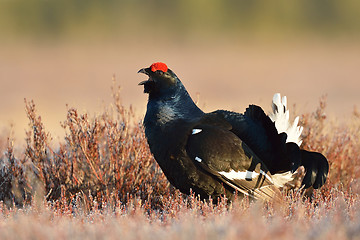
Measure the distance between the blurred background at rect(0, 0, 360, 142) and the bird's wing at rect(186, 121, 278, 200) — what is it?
37.1ft

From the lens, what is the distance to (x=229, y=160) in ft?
14.3

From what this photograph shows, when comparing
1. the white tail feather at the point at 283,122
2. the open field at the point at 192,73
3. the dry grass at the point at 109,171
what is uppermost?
the open field at the point at 192,73

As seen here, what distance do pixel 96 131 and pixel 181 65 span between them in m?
29.4

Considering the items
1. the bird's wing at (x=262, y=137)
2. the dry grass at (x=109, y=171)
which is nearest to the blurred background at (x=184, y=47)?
the dry grass at (x=109, y=171)

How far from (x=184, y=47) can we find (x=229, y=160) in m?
42.3

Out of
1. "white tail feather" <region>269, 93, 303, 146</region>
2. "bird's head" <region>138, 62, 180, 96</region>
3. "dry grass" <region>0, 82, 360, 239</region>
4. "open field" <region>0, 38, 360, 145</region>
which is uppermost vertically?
"open field" <region>0, 38, 360, 145</region>

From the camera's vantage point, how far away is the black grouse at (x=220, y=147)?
434 cm

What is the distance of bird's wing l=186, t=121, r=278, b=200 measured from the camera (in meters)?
4.30

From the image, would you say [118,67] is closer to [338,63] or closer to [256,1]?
[338,63]

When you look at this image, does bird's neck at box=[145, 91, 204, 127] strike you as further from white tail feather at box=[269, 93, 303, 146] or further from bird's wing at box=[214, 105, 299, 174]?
white tail feather at box=[269, 93, 303, 146]

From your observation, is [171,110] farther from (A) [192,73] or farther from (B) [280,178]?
(A) [192,73]

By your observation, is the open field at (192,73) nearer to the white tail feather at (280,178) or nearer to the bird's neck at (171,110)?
the bird's neck at (171,110)

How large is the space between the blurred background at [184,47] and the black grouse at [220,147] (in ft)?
36.0

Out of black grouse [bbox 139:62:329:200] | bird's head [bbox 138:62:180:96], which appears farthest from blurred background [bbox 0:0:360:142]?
black grouse [bbox 139:62:329:200]
